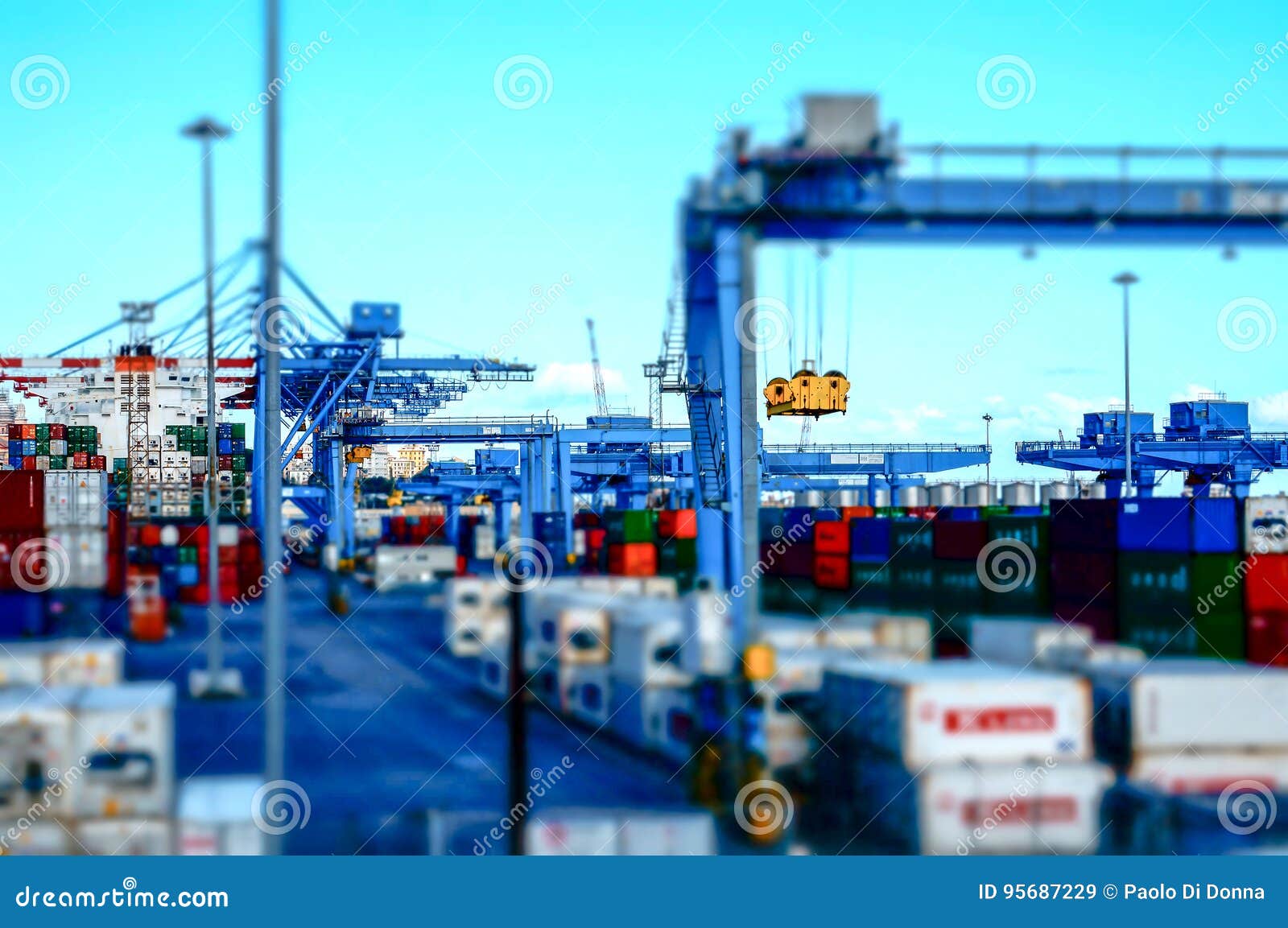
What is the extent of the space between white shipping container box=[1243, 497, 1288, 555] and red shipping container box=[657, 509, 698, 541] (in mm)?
15414

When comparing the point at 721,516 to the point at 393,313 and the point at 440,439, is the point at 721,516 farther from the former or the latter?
the point at 440,439

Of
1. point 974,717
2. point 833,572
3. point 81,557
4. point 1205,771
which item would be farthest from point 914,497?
point 974,717

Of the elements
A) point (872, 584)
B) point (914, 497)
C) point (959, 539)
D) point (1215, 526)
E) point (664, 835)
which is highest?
point (1215, 526)

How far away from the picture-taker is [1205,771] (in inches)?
482

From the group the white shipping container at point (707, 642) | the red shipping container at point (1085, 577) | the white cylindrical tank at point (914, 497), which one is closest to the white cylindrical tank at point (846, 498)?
the white cylindrical tank at point (914, 497)

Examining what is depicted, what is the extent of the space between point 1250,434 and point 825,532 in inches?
1100

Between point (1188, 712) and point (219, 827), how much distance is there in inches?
381

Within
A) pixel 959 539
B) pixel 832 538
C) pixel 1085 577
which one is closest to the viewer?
pixel 1085 577

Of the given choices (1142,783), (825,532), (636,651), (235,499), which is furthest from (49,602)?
(235,499)

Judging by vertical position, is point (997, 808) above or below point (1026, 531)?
below

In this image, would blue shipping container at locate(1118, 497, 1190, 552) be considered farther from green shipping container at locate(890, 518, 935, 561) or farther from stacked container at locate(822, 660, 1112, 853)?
stacked container at locate(822, 660, 1112, 853)

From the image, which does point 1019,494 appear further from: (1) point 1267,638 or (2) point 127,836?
(2) point 127,836

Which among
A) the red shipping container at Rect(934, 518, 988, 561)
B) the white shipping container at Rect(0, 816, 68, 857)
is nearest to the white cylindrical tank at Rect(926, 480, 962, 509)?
the red shipping container at Rect(934, 518, 988, 561)

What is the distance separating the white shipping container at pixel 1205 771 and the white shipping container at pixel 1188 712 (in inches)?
3.3
